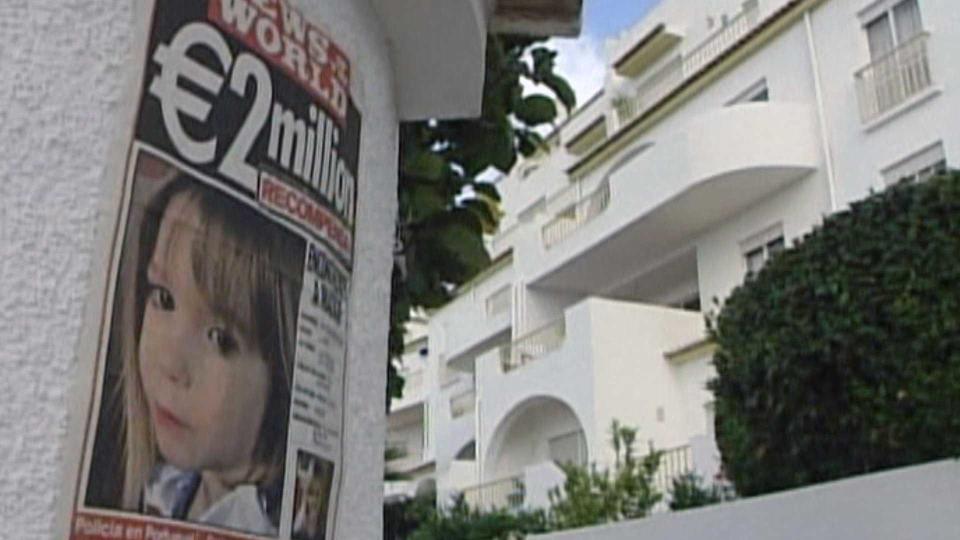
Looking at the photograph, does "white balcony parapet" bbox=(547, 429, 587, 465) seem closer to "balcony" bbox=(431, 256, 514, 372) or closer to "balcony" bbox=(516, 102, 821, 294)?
"balcony" bbox=(516, 102, 821, 294)

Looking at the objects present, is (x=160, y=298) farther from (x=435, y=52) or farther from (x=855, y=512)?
(x=855, y=512)

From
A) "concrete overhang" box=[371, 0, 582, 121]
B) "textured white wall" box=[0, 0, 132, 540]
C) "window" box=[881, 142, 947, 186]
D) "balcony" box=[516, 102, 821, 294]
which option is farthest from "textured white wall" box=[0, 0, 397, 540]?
"balcony" box=[516, 102, 821, 294]

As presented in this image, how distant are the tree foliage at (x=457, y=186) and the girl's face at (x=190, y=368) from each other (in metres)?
2.22

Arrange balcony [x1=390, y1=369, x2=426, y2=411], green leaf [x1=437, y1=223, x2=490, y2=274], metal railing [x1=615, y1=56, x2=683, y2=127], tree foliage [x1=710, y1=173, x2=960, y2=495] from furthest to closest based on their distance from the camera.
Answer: balcony [x1=390, y1=369, x2=426, y2=411]
metal railing [x1=615, y1=56, x2=683, y2=127]
tree foliage [x1=710, y1=173, x2=960, y2=495]
green leaf [x1=437, y1=223, x2=490, y2=274]

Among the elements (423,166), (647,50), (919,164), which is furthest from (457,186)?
(647,50)

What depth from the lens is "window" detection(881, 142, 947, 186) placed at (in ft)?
44.0

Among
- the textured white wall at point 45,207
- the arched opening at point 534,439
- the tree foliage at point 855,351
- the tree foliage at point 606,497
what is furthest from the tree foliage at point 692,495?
the arched opening at point 534,439

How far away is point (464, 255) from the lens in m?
4.16

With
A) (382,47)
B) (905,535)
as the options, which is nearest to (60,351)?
(382,47)

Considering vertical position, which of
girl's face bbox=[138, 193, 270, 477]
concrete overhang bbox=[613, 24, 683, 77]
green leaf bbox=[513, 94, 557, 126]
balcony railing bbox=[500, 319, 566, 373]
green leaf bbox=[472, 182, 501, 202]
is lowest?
girl's face bbox=[138, 193, 270, 477]

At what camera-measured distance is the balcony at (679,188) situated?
1569cm

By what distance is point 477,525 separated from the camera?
1386cm

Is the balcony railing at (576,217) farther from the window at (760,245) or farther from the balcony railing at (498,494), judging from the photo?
the balcony railing at (498,494)

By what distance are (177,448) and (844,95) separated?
1535cm
